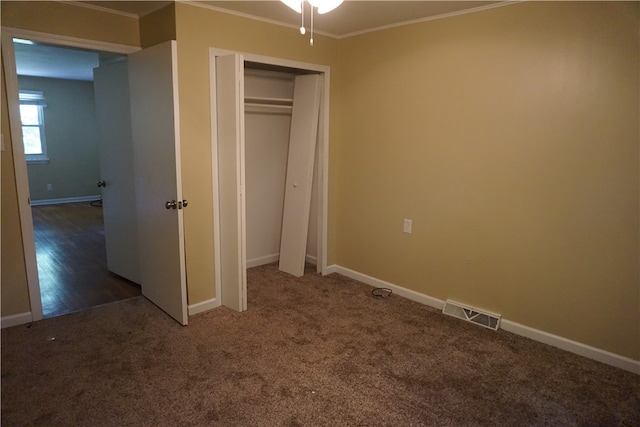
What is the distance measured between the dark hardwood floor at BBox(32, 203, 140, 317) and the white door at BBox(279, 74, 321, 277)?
60.4 inches

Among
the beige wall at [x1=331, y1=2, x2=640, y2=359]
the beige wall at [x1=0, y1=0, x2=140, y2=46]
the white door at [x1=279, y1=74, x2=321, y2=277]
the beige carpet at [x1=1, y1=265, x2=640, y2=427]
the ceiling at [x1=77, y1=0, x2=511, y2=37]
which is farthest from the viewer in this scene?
the white door at [x1=279, y1=74, x2=321, y2=277]

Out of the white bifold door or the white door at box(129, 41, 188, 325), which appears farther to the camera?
the white bifold door

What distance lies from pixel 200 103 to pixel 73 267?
2.59 m

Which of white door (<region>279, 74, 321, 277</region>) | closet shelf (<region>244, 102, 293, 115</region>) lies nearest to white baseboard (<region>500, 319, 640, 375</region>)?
white door (<region>279, 74, 321, 277</region>)

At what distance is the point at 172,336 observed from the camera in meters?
2.91

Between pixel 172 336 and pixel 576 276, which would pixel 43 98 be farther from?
pixel 576 276

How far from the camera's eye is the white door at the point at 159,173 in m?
2.83

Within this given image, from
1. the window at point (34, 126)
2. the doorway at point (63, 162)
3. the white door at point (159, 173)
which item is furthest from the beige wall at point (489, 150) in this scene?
the window at point (34, 126)

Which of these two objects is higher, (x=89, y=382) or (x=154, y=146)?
(x=154, y=146)

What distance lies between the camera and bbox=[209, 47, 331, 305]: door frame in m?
3.18

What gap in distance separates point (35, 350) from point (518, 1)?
4.02 m

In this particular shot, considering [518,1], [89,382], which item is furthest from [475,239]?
[89,382]

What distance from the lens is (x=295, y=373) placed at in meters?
2.49

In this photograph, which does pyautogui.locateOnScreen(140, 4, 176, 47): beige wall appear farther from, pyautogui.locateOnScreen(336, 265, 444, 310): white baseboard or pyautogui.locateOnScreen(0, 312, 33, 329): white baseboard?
pyautogui.locateOnScreen(336, 265, 444, 310): white baseboard
